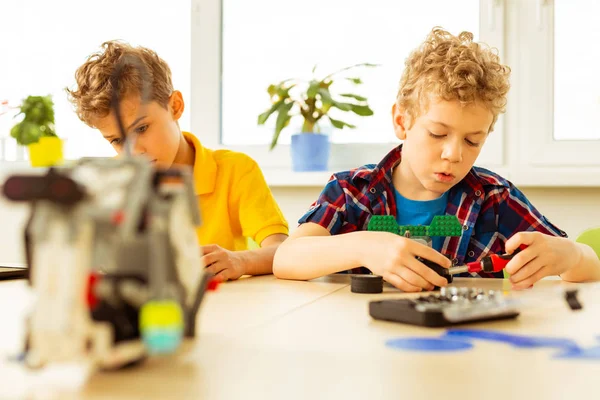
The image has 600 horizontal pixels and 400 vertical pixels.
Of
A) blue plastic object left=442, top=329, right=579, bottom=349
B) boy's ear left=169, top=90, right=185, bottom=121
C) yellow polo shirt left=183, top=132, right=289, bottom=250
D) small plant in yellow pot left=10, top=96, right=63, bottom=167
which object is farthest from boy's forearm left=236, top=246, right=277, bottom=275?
small plant in yellow pot left=10, top=96, right=63, bottom=167

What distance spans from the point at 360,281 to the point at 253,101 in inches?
65.5

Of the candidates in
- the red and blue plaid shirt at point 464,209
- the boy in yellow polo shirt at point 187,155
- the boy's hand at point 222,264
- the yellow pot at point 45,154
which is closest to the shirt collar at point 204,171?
the boy in yellow polo shirt at point 187,155

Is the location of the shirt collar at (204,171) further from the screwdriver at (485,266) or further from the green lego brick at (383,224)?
the screwdriver at (485,266)

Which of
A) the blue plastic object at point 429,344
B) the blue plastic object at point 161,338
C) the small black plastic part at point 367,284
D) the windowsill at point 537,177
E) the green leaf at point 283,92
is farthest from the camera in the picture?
the green leaf at point 283,92

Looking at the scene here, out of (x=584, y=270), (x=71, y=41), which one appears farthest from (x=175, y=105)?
(x=71, y=41)

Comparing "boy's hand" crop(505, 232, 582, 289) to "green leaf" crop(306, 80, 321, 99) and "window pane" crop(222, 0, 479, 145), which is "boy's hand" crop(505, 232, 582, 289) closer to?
"green leaf" crop(306, 80, 321, 99)

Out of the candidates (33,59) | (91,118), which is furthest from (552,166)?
(33,59)

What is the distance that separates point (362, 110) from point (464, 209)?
902 millimetres

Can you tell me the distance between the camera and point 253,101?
2516mm

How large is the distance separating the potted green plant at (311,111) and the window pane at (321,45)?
7 cm

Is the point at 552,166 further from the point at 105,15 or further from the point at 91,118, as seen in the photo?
the point at 105,15

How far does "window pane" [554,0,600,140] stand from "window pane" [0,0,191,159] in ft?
4.31

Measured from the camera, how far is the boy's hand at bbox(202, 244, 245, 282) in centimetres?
111

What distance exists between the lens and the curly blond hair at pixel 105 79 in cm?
142
